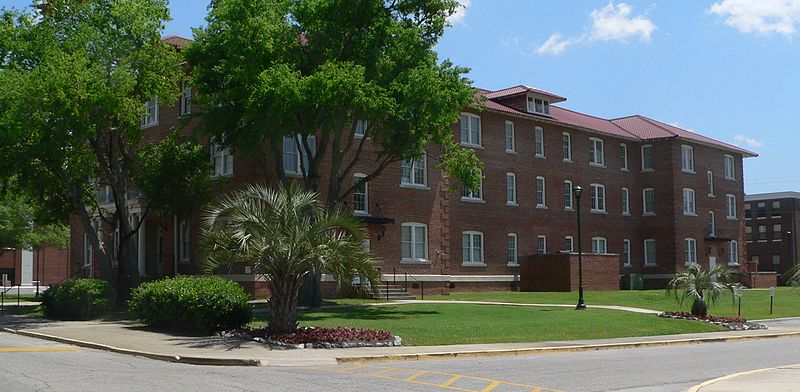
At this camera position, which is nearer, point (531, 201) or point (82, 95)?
point (82, 95)

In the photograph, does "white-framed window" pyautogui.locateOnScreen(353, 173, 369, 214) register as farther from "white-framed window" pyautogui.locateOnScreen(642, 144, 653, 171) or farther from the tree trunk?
"white-framed window" pyautogui.locateOnScreen(642, 144, 653, 171)

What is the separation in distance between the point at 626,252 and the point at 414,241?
66.8 ft

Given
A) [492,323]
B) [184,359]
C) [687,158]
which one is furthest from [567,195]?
[184,359]

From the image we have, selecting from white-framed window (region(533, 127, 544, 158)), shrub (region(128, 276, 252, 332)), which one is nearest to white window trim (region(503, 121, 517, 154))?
white-framed window (region(533, 127, 544, 158))

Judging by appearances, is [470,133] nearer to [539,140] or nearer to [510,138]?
[510,138]

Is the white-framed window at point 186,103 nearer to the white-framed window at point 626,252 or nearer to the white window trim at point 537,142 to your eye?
the white window trim at point 537,142

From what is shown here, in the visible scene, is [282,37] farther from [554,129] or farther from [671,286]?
[554,129]

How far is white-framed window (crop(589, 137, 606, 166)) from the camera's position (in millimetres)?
56469

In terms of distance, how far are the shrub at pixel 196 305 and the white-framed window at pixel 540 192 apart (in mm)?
31523

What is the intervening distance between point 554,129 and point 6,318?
110 feet

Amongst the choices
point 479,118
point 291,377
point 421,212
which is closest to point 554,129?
point 479,118

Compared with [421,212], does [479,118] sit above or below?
above

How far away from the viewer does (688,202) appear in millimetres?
60375

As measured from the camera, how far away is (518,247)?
51000 millimetres
